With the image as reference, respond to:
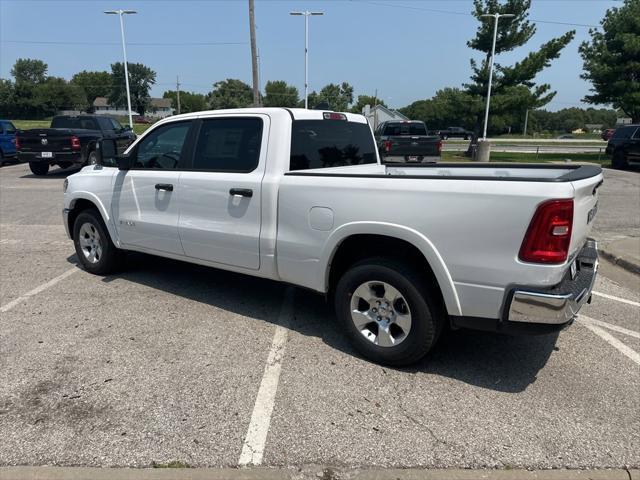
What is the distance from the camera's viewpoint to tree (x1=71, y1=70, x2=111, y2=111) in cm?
13529

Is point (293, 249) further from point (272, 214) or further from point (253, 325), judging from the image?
point (253, 325)

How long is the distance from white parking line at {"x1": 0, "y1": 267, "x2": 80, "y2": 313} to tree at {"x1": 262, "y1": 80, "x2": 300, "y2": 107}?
283 ft

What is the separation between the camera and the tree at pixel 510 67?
1085 inches

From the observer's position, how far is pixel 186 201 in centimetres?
443

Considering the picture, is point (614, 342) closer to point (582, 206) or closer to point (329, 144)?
point (582, 206)

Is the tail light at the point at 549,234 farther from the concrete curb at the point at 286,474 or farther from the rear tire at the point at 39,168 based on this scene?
the rear tire at the point at 39,168

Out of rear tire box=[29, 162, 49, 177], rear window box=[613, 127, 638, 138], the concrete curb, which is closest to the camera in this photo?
the concrete curb

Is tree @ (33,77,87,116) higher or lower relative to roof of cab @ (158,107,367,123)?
higher

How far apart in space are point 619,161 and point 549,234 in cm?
2060

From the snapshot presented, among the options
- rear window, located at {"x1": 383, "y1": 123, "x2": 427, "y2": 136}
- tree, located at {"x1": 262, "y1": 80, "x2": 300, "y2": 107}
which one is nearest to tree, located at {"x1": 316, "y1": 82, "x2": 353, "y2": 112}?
tree, located at {"x1": 262, "y1": 80, "x2": 300, "y2": 107}

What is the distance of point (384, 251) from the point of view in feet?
11.5

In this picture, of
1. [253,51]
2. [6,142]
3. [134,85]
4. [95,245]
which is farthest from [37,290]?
[134,85]

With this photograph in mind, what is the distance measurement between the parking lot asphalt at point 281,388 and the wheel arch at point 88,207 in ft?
2.14

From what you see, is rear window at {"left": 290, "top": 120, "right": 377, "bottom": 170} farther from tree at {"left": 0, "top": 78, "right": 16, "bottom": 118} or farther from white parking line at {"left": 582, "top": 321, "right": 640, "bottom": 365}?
tree at {"left": 0, "top": 78, "right": 16, "bottom": 118}
